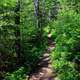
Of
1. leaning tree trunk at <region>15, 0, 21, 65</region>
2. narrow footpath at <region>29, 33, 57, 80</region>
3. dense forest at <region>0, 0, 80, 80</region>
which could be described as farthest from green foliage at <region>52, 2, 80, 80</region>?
leaning tree trunk at <region>15, 0, 21, 65</region>

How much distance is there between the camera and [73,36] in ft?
49.0

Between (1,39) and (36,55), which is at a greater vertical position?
(1,39)

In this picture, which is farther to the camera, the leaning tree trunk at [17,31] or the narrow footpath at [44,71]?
the leaning tree trunk at [17,31]

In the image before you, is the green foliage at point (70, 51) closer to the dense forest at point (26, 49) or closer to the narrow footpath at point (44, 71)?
the dense forest at point (26, 49)

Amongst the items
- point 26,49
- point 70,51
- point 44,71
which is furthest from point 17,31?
point 70,51

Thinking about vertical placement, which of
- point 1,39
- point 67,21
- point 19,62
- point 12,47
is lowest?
point 19,62

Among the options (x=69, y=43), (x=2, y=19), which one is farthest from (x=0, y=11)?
(x=69, y=43)

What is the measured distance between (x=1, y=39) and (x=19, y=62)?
3958 millimetres

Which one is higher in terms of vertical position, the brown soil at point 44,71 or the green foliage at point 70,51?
the green foliage at point 70,51

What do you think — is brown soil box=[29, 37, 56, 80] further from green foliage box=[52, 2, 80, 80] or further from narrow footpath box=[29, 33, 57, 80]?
green foliage box=[52, 2, 80, 80]

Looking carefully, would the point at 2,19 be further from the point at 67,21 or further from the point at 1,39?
the point at 67,21

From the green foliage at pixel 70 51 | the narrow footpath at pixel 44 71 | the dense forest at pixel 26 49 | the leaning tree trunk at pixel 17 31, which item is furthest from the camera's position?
the leaning tree trunk at pixel 17 31

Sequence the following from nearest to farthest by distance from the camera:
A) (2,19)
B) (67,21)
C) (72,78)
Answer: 1. (72,78)
2. (2,19)
3. (67,21)

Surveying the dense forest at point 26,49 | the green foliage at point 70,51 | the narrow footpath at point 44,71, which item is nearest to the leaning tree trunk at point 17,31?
the dense forest at point 26,49
